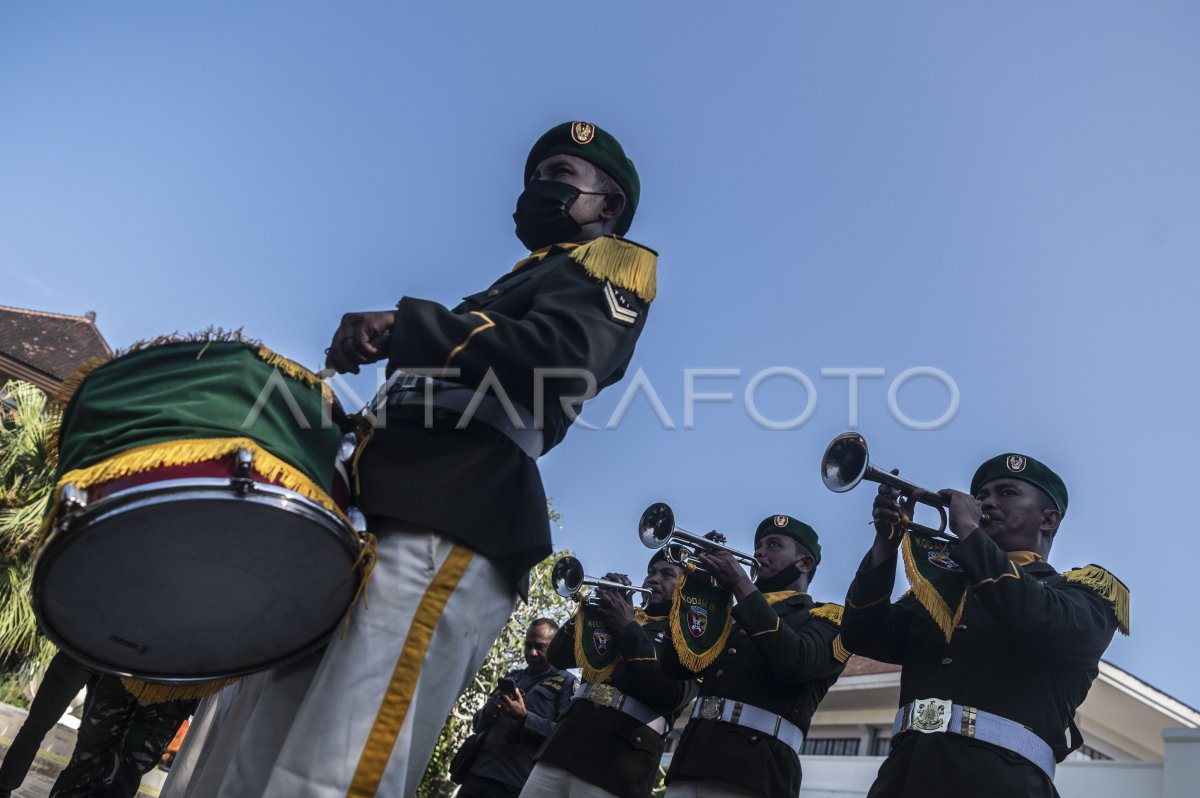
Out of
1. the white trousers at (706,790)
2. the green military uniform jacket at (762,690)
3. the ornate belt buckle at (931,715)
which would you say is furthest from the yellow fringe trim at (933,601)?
the white trousers at (706,790)

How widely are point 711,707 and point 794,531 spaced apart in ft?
5.03

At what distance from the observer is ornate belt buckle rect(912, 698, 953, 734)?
13.1ft

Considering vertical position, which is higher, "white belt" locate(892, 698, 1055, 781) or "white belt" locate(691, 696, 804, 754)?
"white belt" locate(691, 696, 804, 754)

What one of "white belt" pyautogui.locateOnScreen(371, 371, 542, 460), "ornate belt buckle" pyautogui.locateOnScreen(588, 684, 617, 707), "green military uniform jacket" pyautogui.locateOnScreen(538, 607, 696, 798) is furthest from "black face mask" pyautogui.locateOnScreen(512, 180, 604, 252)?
"ornate belt buckle" pyautogui.locateOnScreen(588, 684, 617, 707)

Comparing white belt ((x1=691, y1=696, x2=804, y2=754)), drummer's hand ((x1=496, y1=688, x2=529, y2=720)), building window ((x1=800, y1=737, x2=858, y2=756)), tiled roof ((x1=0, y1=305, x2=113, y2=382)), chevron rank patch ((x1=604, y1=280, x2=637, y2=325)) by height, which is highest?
tiled roof ((x1=0, y1=305, x2=113, y2=382))

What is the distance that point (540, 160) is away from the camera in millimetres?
3408

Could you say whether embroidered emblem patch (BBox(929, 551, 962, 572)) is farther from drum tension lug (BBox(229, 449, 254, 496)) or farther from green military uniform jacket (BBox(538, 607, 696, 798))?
drum tension lug (BBox(229, 449, 254, 496))

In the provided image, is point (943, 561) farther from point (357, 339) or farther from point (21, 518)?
point (21, 518)

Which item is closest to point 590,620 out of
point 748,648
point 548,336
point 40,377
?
point 748,648

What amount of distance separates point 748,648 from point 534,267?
353 centimetres

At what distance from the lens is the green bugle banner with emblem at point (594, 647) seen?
6840 mm

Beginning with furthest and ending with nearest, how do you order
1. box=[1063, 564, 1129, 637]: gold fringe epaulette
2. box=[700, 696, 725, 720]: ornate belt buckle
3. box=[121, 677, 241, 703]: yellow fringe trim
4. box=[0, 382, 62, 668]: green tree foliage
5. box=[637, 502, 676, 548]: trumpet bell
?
box=[0, 382, 62, 668]: green tree foliage
box=[637, 502, 676, 548]: trumpet bell
box=[700, 696, 725, 720]: ornate belt buckle
box=[1063, 564, 1129, 637]: gold fringe epaulette
box=[121, 677, 241, 703]: yellow fringe trim

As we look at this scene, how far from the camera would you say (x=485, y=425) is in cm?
268

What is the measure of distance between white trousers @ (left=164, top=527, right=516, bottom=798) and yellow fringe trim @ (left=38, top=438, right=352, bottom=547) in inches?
12.8
